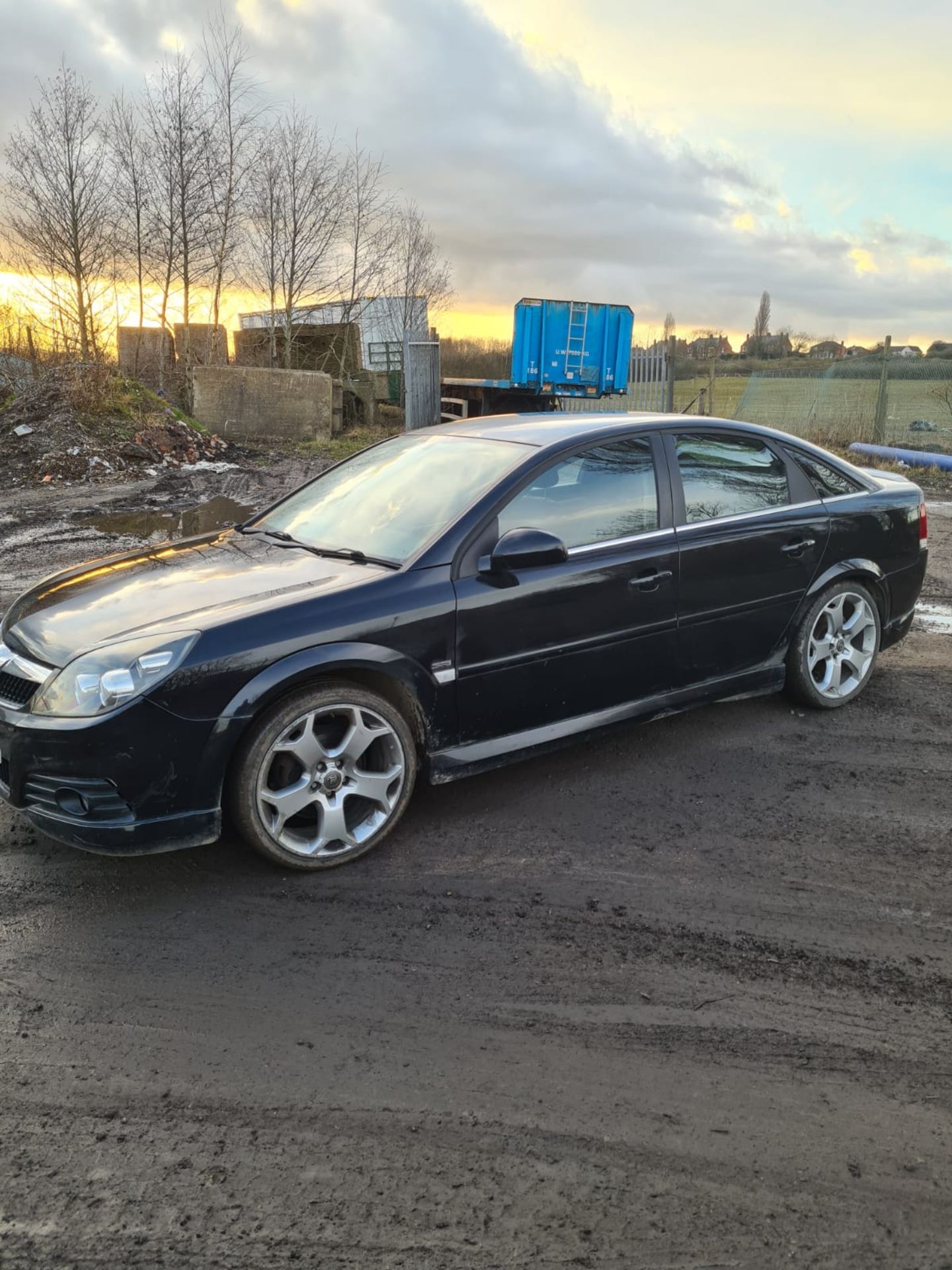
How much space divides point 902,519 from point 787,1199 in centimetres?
399

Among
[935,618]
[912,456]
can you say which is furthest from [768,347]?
[935,618]

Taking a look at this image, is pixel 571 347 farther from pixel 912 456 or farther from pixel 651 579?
pixel 651 579

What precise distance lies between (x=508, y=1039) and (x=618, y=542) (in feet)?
7.26

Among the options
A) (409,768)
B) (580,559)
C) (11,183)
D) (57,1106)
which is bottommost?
(57,1106)

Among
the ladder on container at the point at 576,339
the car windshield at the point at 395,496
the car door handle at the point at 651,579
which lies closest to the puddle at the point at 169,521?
the car windshield at the point at 395,496

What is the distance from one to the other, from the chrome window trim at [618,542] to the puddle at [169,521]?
6461 millimetres

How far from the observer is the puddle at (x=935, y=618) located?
6.57 metres

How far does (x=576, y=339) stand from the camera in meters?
18.9

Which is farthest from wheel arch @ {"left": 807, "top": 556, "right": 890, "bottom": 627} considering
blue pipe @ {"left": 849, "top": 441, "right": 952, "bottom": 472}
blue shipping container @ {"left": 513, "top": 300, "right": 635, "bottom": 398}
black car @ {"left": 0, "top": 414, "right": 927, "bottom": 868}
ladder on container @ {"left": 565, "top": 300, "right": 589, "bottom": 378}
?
ladder on container @ {"left": 565, "top": 300, "right": 589, "bottom": 378}

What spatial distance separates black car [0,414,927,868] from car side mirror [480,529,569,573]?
0.01m

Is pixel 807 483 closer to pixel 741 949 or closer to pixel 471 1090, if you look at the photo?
pixel 741 949

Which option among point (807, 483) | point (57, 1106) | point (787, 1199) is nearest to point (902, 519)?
point (807, 483)

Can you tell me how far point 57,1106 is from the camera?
2365mm

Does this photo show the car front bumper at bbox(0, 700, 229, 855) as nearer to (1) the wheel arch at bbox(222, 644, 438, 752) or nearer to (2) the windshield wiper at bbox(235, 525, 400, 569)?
(1) the wheel arch at bbox(222, 644, 438, 752)
